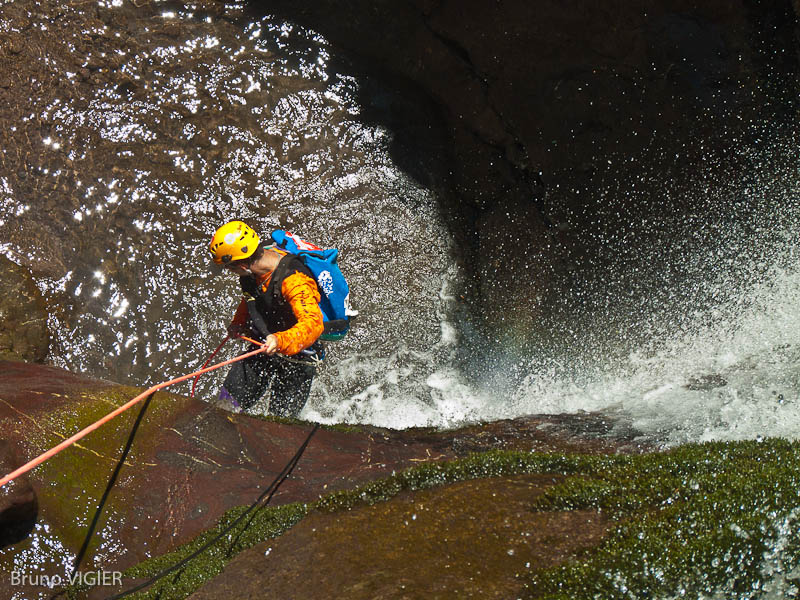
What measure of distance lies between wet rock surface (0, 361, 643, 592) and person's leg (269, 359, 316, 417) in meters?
1.53

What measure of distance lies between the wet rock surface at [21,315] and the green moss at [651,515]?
3944 mm

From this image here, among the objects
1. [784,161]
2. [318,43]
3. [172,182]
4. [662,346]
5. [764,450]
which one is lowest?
[764,450]

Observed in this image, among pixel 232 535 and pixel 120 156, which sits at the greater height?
pixel 120 156

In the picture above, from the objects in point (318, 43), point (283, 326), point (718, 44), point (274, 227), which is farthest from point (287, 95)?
point (718, 44)

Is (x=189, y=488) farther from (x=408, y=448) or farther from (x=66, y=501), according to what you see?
(x=408, y=448)

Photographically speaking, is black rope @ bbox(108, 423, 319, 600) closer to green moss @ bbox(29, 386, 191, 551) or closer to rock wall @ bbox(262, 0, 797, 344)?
green moss @ bbox(29, 386, 191, 551)

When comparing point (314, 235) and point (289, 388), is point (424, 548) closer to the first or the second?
point (289, 388)

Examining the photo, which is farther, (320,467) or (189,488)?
(320,467)

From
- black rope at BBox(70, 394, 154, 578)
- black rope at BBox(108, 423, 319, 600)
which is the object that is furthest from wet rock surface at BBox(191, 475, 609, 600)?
black rope at BBox(70, 394, 154, 578)

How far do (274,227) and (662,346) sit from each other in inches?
182

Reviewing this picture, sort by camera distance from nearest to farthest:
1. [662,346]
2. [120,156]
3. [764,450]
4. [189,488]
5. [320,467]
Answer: [764,450] < [189,488] < [320,467] < [662,346] < [120,156]

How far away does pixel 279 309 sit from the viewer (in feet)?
16.9

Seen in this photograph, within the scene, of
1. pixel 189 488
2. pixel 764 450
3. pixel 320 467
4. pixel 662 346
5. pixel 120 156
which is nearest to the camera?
pixel 764 450

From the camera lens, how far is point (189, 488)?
4.09 meters
